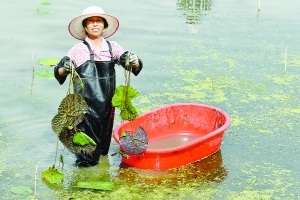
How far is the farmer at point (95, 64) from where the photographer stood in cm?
406

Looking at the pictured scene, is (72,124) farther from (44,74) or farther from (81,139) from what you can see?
(44,74)

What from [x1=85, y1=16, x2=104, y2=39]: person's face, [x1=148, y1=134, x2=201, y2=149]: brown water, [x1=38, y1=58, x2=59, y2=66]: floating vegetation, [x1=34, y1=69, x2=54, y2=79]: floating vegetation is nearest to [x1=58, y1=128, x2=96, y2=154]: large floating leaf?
[x1=85, y1=16, x2=104, y2=39]: person's face

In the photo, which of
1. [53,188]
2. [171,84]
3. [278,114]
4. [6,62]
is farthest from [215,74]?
[53,188]

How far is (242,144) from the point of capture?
189 inches

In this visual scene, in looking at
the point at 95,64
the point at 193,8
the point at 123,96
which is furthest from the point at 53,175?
the point at 193,8

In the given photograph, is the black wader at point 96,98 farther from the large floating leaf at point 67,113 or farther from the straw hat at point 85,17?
the large floating leaf at point 67,113

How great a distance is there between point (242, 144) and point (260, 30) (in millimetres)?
3575

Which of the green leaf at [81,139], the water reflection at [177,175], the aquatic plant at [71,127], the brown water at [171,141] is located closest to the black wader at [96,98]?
the aquatic plant at [71,127]

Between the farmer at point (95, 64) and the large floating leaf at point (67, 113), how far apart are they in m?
0.23

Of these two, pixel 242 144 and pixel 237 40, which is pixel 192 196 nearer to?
pixel 242 144

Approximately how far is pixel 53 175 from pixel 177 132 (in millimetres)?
1436

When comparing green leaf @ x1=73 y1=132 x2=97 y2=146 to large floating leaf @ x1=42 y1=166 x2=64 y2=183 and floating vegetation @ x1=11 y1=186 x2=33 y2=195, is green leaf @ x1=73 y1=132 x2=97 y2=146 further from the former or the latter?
floating vegetation @ x1=11 y1=186 x2=33 y2=195

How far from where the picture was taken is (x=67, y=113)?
3918mm

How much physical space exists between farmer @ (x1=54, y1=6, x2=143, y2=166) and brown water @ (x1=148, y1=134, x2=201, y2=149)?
26.8 inches
